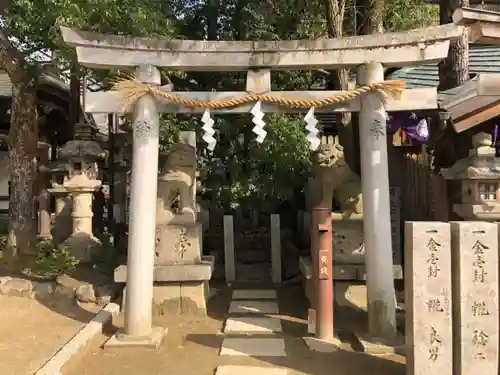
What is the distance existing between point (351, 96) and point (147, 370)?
3960mm

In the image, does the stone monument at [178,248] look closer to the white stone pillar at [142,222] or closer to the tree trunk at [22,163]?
the white stone pillar at [142,222]

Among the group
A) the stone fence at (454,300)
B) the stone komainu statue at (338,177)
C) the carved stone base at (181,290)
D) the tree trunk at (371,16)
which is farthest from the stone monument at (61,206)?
the stone fence at (454,300)

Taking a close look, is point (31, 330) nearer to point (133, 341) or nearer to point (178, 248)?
point (133, 341)

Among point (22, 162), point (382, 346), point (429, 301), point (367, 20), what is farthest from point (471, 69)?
Result: point (22, 162)

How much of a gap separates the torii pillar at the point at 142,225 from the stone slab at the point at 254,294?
8.09ft

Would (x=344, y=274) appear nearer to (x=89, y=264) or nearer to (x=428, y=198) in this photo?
(x=428, y=198)

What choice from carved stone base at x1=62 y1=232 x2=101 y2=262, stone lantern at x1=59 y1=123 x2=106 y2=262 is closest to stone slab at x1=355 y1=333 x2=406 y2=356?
carved stone base at x1=62 y1=232 x2=101 y2=262

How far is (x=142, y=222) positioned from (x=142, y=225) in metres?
0.04

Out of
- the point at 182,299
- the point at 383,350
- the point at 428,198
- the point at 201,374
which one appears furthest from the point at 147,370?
the point at 428,198

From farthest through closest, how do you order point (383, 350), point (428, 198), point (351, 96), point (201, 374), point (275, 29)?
point (275, 29), point (428, 198), point (351, 96), point (383, 350), point (201, 374)

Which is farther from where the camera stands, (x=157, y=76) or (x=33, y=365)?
(x=157, y=76)

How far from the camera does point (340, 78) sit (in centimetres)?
880

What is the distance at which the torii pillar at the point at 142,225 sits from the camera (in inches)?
243

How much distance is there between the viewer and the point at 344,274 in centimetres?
734
